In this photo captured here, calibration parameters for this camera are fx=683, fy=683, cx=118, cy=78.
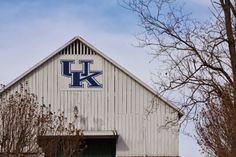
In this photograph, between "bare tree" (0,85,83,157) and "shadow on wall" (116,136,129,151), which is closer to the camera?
"bare tree" (0,85,83,157)

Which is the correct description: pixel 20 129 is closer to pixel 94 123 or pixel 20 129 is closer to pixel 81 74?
pixel 94 123

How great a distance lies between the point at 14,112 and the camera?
22.4 m

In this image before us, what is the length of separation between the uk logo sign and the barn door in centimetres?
328

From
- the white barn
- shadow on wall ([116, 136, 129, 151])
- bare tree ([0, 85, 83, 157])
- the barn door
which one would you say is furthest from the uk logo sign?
bare tree ([0, 85, 83, 157])

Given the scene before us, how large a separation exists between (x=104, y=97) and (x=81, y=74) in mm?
1773

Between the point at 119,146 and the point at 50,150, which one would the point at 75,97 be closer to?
the point at 119,146

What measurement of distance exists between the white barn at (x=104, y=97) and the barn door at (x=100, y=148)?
2.51 ft

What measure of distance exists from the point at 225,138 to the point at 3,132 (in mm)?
7426

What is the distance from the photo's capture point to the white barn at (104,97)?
36.5 metres

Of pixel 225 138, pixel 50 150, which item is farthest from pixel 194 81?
pixel 225 138

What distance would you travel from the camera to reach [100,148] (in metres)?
38.0

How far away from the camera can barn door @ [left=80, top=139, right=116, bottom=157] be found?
3766 centimetres

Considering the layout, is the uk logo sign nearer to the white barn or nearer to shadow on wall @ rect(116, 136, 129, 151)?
the white barn

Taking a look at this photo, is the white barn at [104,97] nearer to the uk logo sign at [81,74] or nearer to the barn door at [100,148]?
the uk logo sign at [81,74]
